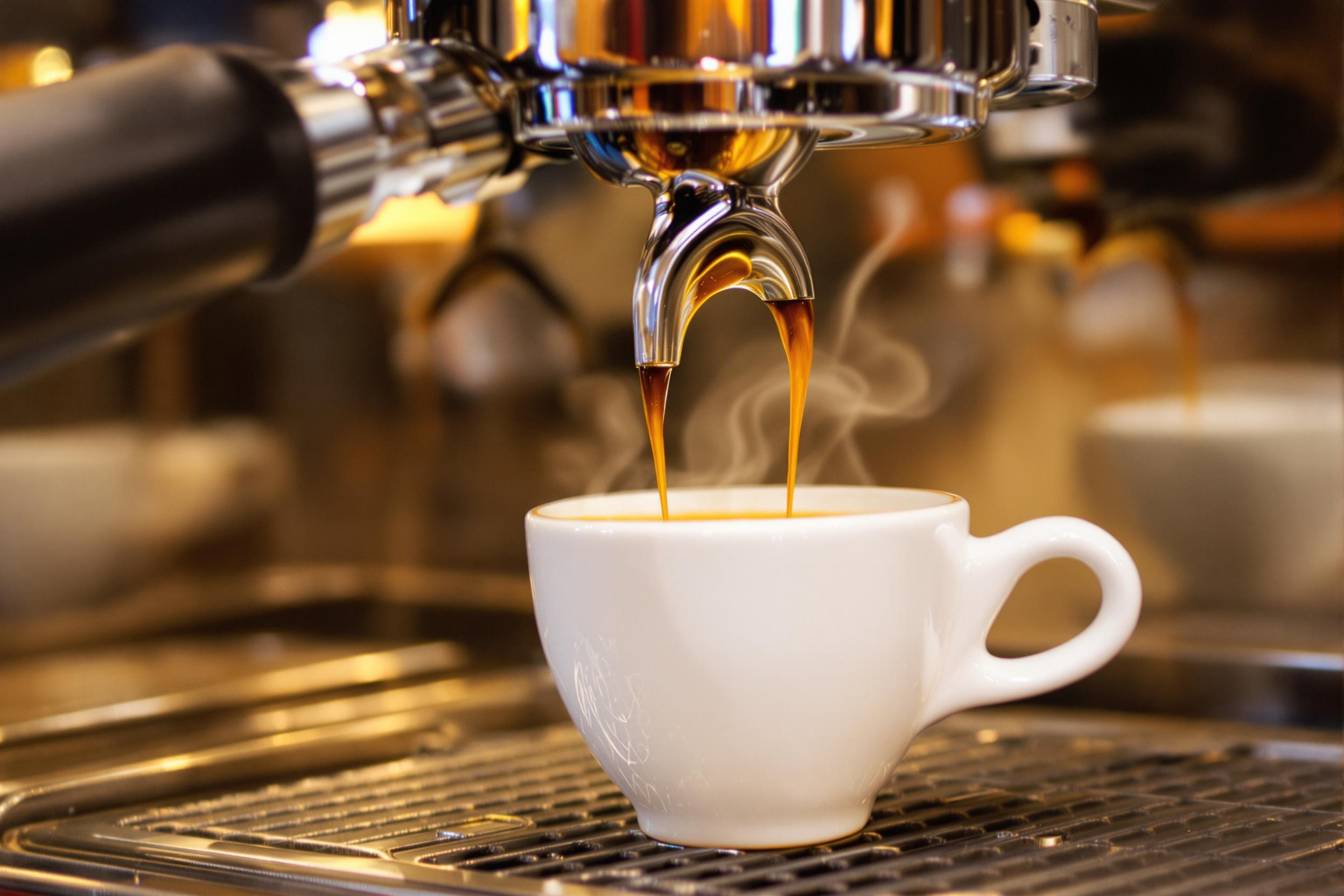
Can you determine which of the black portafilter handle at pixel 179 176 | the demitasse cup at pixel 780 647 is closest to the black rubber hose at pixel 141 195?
the black portafilter handle at pixel 179 176

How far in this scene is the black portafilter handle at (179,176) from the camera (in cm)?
33

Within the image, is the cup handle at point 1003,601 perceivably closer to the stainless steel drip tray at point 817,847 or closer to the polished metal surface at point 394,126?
the stainless steel drip tray at point 817,847

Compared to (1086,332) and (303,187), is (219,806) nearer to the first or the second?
(303,187)

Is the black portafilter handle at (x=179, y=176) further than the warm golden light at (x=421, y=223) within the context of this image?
No

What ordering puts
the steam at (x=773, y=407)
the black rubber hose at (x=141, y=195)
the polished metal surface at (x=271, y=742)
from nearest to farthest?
the black rubber hose at (x=141, y=195)
the polished metal surface at (x=271, y=742)
the steam at (x=773, y=407)

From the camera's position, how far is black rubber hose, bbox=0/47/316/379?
0.32 meters

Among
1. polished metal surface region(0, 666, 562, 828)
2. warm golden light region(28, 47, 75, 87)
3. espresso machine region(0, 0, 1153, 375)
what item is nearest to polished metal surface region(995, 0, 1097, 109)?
espresso machine region(0, 0, 1153, 375)

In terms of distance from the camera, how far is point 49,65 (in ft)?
2.13

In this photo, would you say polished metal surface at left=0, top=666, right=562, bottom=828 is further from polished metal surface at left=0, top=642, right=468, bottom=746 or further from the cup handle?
the cup handle

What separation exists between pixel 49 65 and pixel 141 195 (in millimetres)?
358

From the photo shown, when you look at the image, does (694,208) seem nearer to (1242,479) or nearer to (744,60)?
(744,60)

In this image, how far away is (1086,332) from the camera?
568 millimetres

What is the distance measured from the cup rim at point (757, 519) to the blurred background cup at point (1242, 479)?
0.53 ft

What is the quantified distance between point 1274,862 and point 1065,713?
0.21 metres
